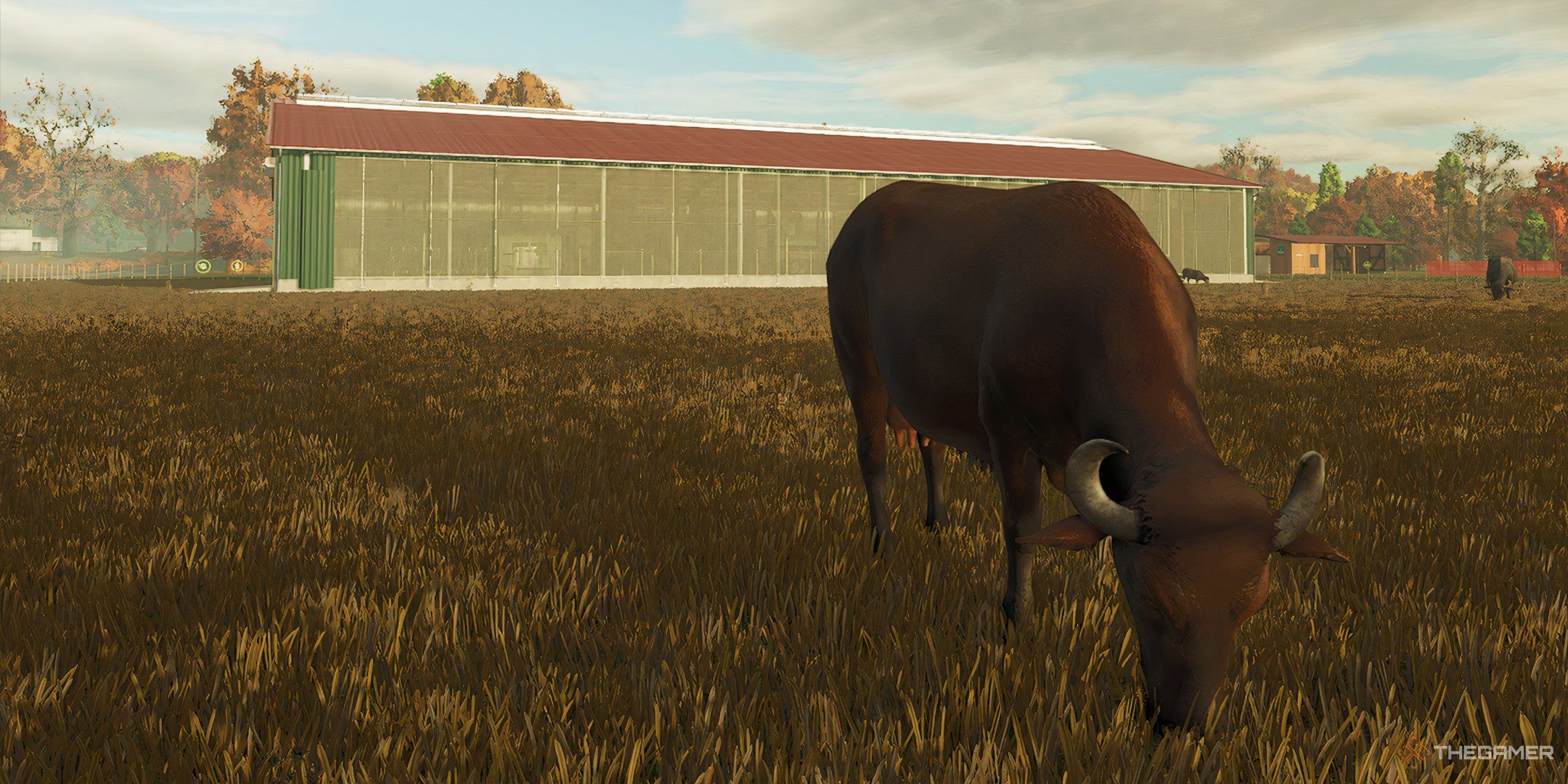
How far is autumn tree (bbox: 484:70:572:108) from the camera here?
262ft

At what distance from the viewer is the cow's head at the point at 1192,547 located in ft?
6.62

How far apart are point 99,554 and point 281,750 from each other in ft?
6.34

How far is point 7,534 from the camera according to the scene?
3771 mm

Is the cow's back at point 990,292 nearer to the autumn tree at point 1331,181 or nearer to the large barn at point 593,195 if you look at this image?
the large barn at point 593,195

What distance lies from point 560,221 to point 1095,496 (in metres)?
39.2

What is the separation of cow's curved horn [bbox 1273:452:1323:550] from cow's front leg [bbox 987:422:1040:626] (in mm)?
938

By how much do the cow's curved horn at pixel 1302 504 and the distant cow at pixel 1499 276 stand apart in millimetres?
27758

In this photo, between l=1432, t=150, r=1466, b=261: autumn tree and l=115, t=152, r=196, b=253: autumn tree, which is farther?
l=115, t=152, r=196, b=253: autumn tree

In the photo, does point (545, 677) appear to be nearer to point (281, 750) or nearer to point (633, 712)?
point (633, 712)

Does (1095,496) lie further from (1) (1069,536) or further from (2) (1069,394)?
(2) (1069,394)

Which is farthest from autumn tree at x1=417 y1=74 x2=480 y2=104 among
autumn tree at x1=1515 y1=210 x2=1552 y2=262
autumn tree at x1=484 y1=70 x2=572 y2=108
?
autumn tree at x1=1515 y1=210 x2=1552 y2=262

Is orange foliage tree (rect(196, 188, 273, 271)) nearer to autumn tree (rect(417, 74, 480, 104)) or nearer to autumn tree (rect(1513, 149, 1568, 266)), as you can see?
autumn tree (rect(417, 74, 480, 104))

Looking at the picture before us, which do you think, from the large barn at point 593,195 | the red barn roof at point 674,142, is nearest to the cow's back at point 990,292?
the large barn at point 593,195

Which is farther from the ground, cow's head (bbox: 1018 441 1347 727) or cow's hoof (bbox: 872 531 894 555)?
cow's head (bbox: 1018 441 1347 727)
